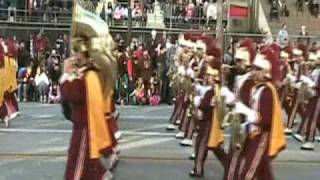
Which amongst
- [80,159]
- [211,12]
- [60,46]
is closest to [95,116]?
[80,159]

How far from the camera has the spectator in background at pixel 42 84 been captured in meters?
23.6

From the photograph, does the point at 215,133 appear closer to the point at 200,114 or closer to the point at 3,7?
the point at 200,114

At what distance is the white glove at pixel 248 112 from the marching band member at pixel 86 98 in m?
1.54

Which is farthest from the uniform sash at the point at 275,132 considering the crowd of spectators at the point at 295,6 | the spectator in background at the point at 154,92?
the crowd of spectators at the point at 295,6

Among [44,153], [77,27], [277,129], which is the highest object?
[77,27]

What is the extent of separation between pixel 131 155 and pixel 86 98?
5.55 meters

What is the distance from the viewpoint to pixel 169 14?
32844mm

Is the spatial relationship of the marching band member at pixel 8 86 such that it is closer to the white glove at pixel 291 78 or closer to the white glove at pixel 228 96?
the white glove at pixel 291 78

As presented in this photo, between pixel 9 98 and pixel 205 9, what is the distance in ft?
51.7

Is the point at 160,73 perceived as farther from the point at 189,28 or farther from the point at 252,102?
the point at 252,102

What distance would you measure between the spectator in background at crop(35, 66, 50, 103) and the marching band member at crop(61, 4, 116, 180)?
14.4m

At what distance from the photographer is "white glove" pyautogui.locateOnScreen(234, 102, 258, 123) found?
9.43 meters

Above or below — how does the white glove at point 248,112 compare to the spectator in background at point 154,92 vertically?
above

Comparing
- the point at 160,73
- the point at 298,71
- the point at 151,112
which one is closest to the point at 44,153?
the point at 298,71
